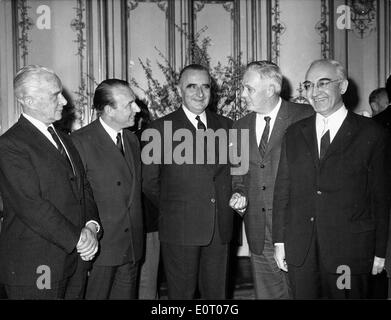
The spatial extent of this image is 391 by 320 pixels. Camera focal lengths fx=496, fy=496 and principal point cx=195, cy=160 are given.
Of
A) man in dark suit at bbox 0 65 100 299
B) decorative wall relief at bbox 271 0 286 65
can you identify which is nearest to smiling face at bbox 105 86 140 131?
man in dark suit at bbox 0 65 100 299

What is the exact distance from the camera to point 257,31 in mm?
5203

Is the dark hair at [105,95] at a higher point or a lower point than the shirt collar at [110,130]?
higher

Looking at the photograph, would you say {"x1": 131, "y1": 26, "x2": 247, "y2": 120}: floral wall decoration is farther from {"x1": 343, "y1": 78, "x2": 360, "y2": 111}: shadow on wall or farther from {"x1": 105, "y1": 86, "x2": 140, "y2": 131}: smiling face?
{"x1": 105, "y1": 86, "x2": 140, "y2": 131}: smiling face

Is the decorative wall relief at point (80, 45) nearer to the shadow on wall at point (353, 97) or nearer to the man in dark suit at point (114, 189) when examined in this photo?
the man in dark suit at point (114, 189)

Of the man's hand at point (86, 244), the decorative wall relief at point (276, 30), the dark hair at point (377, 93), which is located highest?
the decorative wall relief at point (276, 30)

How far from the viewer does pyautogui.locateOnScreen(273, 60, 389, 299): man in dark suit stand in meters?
2.32

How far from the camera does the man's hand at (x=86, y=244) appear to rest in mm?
2264

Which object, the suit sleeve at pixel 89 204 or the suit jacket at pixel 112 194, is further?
the suit jacket at pixel 112 194

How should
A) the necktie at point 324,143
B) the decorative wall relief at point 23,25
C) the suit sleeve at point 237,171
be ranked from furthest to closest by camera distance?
the decorative wall relief at point 23,25, the suit sleeve at point 237,171, the necktie at point 324,143

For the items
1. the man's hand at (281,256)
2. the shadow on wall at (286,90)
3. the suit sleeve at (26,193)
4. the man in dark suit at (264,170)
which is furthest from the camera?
the shadow on wall at (286,90)

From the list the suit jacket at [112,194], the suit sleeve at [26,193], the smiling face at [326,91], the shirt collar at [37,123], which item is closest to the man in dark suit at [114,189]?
the suit jacket at [112,194]

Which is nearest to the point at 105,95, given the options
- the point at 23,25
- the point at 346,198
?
the point at 346,198
